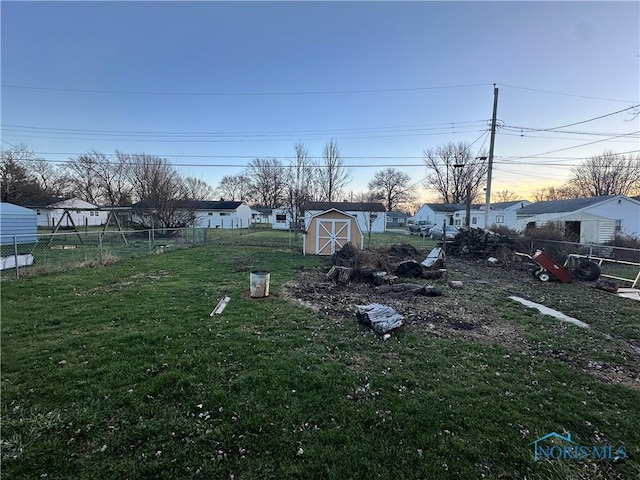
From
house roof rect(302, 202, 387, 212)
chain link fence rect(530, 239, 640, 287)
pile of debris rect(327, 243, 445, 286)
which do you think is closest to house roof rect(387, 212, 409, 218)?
house roof rect(302, 202, 387, 212)

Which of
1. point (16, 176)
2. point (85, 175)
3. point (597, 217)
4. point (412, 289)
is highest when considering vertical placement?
point (85, 175)

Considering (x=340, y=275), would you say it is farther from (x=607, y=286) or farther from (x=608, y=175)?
(x=608, y=175)

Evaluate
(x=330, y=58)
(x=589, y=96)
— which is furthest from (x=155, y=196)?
(x=589, y=96)

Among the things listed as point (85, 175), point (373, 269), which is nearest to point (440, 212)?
point (373, 269)

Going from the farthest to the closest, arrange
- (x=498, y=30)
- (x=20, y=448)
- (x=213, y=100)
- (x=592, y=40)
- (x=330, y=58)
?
(x=213, y=100)
(x=330, y=58)
(x=498, y=30)
(x=592, y=40)
(x=20, y=448)

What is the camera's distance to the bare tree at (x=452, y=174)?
139 feet

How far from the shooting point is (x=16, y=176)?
89.4 feet

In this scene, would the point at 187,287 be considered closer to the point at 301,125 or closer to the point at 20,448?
the point at 20,448

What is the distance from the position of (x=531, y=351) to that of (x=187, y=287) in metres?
7.67

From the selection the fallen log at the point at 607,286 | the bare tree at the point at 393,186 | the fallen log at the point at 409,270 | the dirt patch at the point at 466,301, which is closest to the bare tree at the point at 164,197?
the dirt patch at the point at 466,301

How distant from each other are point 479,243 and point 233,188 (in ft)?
171

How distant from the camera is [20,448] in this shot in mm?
2277

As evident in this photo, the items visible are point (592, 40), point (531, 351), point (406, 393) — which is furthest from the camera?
point (592, 40)

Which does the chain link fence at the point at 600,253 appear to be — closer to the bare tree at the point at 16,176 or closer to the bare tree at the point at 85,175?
the bare tree at the point at 16,176
